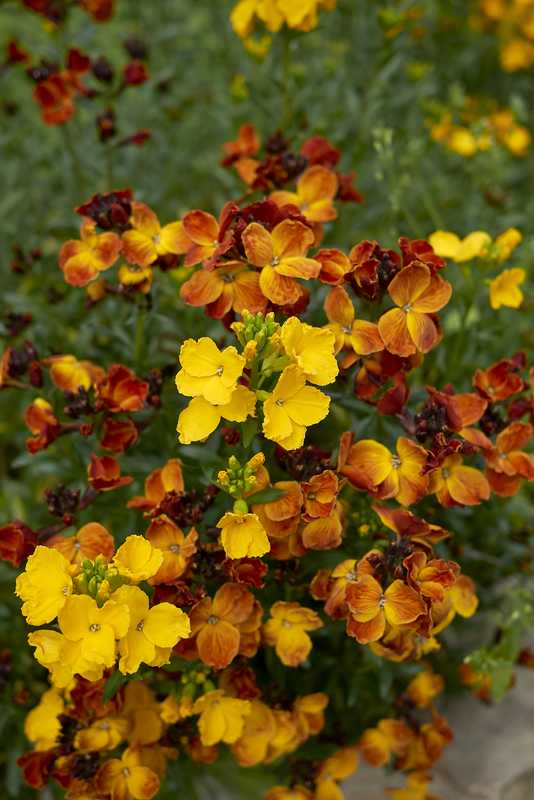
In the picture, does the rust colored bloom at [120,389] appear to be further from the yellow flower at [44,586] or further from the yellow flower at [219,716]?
the yellow flower at [219,716]

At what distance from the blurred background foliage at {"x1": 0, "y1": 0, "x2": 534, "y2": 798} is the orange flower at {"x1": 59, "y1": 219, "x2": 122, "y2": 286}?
18 centimetres

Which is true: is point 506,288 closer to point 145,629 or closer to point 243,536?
point 243,536

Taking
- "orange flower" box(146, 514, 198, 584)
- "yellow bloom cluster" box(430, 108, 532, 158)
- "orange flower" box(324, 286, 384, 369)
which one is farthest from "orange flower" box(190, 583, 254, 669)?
"yellow bloom cluster" box(430, 108, 532, 158)

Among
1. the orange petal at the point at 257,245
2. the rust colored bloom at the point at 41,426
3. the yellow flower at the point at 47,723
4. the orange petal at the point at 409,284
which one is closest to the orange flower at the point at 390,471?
the orange petal at the point at 409,284

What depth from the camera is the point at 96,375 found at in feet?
6.88

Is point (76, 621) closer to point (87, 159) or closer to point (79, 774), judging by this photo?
point (79, 774)

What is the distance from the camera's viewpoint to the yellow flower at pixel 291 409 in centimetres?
160

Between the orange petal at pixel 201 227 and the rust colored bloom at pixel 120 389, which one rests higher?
the orange petal at pixel 201 227

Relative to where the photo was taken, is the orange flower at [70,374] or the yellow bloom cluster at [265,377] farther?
the orange flower at [70,374]

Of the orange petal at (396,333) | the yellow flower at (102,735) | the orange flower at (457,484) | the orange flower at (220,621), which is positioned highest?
the orange petal at (396,333)

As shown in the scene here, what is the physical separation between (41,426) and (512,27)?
3.87 m

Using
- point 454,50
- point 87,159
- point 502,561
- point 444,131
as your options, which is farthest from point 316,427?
point 454,50

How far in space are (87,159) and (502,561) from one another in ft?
6.66

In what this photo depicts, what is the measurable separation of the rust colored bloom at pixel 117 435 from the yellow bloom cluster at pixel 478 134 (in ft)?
5.84
